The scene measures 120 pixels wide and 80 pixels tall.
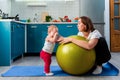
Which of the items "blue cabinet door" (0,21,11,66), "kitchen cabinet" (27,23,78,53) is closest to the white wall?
"kitchen cabinet" (27,23,78,53)

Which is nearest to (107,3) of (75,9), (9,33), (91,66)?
(75,9)

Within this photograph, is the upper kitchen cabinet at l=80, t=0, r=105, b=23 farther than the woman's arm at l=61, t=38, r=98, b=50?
Yes

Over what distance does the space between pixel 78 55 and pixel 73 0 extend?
4.06 metres

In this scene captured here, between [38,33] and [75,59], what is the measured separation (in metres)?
3.31

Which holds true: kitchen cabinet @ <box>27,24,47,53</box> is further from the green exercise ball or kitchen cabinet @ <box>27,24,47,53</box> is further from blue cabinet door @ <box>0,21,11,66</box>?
the green exercise ball

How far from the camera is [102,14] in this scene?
23.5 ft

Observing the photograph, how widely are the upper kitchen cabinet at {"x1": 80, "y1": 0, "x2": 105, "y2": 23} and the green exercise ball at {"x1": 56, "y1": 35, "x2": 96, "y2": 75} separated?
4014mm

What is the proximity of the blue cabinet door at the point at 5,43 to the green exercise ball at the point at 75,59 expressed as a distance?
1462mm

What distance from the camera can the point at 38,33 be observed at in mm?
6074

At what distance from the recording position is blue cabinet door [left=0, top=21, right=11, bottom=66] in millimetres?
4133

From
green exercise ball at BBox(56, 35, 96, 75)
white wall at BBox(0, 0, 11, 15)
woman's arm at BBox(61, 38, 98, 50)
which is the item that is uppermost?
white wall at BBox(0, 0, 11, 15)

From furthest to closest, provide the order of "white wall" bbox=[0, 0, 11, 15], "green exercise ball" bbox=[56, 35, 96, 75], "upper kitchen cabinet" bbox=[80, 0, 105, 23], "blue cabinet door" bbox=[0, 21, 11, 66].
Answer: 1. "upper kitchen cabinet" bbox=[80, 0, 105, 23]
2. "white wall" bbox=[0, 0, 11, 15]
3. "blue cabinet door" bbox=[0, 21, 11, 66]
4. "green exercise ball" bbox=[56, 35, 96, 75]

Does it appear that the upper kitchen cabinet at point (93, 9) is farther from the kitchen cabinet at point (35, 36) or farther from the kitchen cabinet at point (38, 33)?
the kitchen cabinet at point (35, 36)

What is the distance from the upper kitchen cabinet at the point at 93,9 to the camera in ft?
22.6
